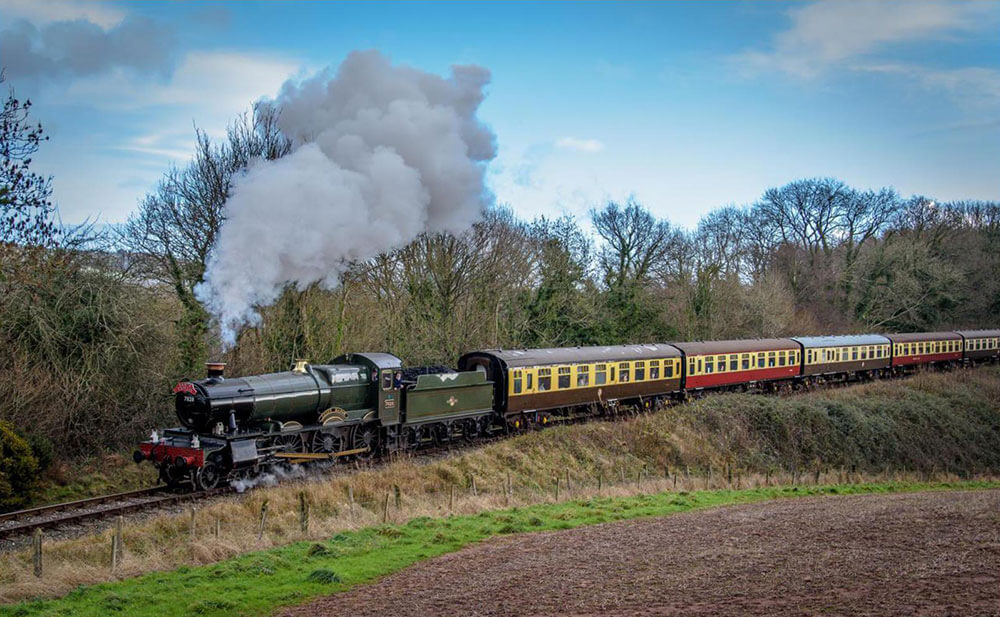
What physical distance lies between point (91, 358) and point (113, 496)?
5614 millimetres

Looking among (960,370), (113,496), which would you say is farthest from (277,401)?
(960,370)

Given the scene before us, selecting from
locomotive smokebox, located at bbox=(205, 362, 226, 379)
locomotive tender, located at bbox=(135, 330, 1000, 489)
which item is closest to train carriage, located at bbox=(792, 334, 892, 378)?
locomotive tender, located at bbox=(135, 330, 1000, 489)

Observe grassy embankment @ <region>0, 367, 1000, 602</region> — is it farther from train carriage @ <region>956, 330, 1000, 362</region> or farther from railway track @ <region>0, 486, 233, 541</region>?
train carriage @ <region>956, 330, 1000, 362</region>

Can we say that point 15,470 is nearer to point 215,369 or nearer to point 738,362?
point 215,369

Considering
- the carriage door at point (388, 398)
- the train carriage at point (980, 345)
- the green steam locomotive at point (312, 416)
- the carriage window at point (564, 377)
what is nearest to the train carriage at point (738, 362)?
the carriage window at point (564, 377)

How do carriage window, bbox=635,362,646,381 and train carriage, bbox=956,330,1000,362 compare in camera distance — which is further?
train carriage, bbox=956,330,1000,362

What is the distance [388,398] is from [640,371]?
1102 cm

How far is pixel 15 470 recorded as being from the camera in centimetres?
1399

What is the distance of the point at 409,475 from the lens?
650 inches

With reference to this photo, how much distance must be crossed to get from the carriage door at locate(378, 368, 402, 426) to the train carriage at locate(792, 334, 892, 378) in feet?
73.8

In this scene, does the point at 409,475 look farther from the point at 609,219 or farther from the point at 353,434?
the point at 609,219

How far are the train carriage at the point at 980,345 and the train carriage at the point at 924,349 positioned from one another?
1.03 metres

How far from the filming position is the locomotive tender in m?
14.5

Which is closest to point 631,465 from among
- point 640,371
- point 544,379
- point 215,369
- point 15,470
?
point 544,379
